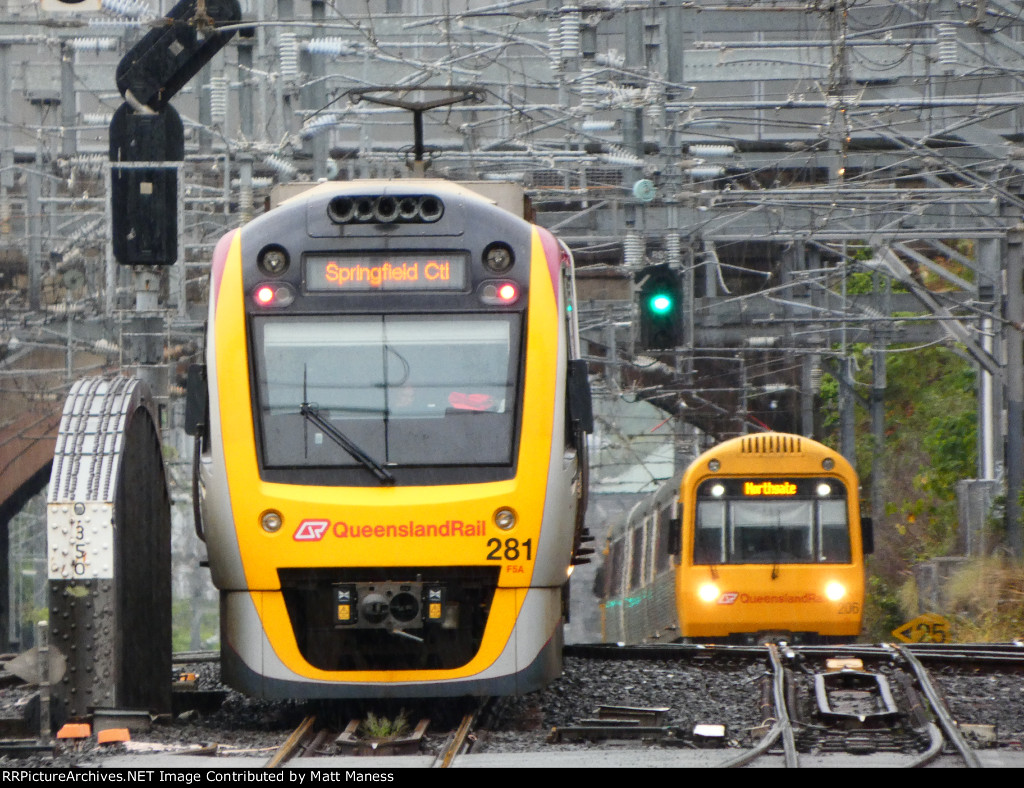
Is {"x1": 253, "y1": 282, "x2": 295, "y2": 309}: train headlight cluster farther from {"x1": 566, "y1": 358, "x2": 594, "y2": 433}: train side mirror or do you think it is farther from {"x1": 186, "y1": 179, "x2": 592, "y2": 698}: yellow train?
{"x1": 566, "y1": 358, "x2": 594, "y2": 433}: train side mirror

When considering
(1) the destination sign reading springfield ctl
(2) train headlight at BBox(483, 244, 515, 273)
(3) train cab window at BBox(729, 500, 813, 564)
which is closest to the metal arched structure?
(1) the destination sign reading springfield ctl

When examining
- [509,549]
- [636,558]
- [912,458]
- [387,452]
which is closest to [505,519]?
[509,549]

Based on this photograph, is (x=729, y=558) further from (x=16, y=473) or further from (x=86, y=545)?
(x=16, y=473)

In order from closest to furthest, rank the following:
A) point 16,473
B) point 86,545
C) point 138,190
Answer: point 86,545, point 138,190, point 16,473

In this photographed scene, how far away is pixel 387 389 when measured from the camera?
397 inches

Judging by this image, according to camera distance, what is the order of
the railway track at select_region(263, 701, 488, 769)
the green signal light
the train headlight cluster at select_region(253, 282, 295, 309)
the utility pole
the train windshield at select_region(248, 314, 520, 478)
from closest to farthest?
the railway track at select_region(263, 701, 488, 769)
the train windshield at select_region(248, 314, 520, 478)
the train headlight cluster at select_region(253, 282, 295, 309)
the green signal light
the utility pole

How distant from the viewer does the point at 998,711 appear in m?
10.5

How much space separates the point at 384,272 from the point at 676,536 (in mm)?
9393

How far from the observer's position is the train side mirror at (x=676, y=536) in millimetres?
18984

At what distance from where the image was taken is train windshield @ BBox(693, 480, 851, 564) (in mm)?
18578

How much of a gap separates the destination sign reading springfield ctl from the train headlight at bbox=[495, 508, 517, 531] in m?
1.35

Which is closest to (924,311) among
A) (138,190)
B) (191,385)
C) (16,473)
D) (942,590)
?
(942,590)

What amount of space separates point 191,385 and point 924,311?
73.7 feet

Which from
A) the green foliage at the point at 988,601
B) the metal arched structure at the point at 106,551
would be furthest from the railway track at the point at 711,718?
the green foliage at the point at 988,601
